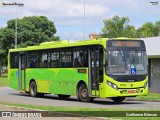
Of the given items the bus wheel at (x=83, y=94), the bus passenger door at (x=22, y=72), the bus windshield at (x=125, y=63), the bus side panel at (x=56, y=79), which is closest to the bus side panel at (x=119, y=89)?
the bus windshield at (x=125, y=63)

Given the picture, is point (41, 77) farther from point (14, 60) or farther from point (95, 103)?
point (95, 103)

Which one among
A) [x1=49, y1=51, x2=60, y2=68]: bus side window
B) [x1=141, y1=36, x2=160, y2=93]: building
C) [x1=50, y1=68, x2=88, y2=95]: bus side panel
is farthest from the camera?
[x1=141, y1=36, x2=160, y2=93]: building

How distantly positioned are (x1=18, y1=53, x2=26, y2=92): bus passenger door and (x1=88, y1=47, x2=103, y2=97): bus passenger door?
8714mm

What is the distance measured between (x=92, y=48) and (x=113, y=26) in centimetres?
8177

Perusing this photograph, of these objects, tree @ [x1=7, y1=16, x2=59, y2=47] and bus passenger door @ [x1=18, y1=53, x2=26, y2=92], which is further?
tree @ [x1=7, y1=16, x2=59, y2=47]

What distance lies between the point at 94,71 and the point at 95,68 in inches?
6.9

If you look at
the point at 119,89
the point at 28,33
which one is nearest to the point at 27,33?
the point at 28,33

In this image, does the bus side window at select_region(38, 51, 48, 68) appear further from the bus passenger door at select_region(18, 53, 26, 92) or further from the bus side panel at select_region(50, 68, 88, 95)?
the bus passenger door at select_region(18, 53, 26, 92)

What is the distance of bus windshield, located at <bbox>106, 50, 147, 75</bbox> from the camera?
22219mm

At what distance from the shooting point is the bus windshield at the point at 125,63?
22.2 m

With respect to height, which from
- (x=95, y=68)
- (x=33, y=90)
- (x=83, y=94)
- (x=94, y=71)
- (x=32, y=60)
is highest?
(x=32, y=60)

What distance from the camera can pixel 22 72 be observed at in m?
31.2

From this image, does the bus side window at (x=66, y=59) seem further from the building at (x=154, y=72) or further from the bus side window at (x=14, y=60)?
the building at (x=154, y=72)

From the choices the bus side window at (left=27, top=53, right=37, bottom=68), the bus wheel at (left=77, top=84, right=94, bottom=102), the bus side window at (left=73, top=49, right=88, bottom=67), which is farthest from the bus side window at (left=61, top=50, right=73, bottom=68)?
the bus side window at (left=27, top=53, right=37, bottom=68)
